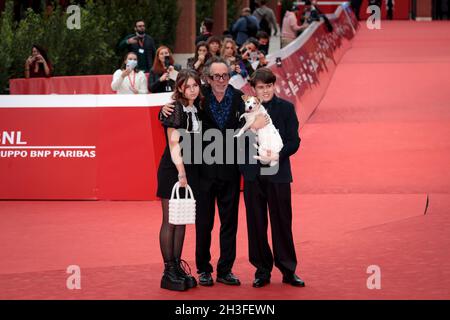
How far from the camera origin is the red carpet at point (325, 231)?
956 centimetres

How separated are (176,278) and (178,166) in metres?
0.92

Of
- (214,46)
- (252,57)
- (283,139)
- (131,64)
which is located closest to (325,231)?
(283,139)

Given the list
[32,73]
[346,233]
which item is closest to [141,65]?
[32,73]

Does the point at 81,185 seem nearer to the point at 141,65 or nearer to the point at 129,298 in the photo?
the point at 129,298

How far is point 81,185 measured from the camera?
14453mm

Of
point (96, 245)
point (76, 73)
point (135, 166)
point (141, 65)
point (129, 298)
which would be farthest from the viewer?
point (76, 73)

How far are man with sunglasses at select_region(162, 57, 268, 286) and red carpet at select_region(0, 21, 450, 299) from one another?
267 mm

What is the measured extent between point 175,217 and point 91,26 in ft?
61.3

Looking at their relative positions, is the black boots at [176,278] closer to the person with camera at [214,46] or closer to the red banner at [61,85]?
the person with camera at [214,46]

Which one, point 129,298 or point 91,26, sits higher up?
point 91,26

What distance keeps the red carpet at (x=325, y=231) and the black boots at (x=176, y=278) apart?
10 cm

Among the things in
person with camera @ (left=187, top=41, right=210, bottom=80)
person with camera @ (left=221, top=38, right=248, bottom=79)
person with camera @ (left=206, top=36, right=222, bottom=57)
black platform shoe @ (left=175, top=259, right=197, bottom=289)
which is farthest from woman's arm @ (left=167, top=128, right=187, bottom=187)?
person with camera @ (left=206, top=36, right=222, bottom=57)

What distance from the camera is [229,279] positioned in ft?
31.7

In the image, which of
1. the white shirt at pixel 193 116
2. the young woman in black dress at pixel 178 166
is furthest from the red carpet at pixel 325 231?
the white shirt at pixel 193 116
